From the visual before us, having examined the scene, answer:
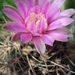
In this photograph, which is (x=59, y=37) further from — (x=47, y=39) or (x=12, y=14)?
(x=12, y=14)

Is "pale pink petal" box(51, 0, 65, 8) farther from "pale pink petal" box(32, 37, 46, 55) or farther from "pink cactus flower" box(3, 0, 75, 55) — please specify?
"pale pink petal" box(32, 37, 46, 55)

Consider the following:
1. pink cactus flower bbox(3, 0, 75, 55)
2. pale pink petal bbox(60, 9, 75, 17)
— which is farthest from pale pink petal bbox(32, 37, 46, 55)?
pale pink petal bbox(60, 9, 75, 17)

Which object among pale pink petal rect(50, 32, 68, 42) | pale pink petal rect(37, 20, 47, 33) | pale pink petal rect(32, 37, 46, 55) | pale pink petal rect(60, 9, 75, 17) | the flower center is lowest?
pale pink petal rect(32, 37, 46, 55)

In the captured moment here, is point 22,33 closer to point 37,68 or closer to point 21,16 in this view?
point 21,16

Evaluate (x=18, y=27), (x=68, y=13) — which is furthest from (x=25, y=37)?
(x=68, y=13)

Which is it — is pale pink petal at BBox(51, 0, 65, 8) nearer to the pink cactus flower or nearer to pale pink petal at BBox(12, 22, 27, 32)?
the pink cactus flower

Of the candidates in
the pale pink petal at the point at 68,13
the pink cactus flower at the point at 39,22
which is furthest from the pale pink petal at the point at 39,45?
the pale pink petal at the point at 68,13

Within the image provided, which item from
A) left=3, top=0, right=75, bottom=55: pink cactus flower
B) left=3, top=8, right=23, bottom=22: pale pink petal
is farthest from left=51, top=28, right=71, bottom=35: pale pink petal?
left=3, top=8, right=23, bottom=22: pale pink petal

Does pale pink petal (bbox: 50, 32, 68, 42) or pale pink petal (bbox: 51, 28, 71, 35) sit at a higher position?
pale pink petal (bbox: 51, 28, 71, 35)

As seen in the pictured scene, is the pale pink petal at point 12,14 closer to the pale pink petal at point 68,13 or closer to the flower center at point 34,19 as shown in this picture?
the flower center at point 34,19
